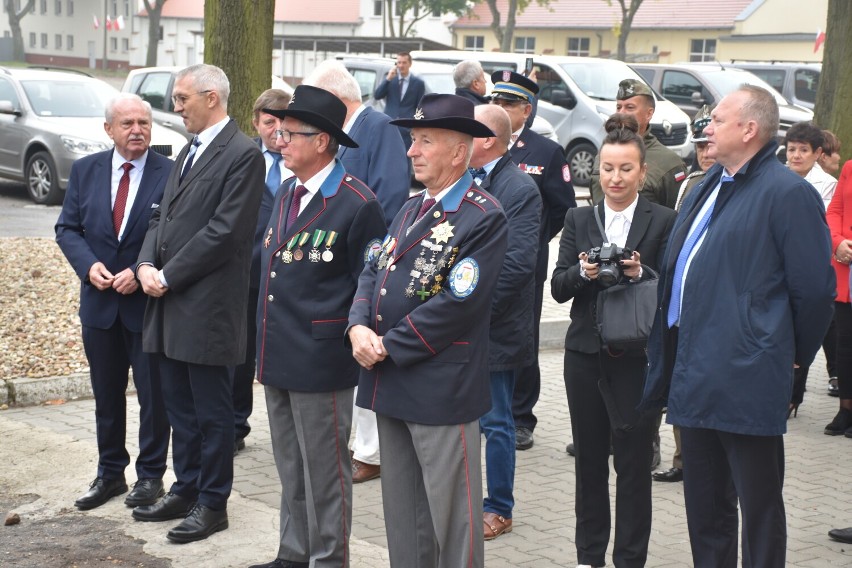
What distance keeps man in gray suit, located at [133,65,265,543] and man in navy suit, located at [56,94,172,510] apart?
28 centimetres

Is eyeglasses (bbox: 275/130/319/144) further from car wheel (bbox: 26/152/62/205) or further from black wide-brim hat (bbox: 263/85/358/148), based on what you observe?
car wheel (bbox: 26/152/62/205)

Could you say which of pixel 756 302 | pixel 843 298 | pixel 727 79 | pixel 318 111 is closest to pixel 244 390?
pixel 318 111

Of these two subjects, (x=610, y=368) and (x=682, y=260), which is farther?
(x=610, y=368)

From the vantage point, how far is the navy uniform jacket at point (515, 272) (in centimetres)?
542

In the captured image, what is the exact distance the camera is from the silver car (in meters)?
15.8

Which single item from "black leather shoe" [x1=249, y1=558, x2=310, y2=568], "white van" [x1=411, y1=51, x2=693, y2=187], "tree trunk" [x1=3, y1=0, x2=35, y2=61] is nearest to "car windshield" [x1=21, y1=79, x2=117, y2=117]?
"white van" [x1=411, y1=51, x2=693, y2=187]

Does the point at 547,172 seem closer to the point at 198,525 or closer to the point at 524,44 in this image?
the point at 198,525

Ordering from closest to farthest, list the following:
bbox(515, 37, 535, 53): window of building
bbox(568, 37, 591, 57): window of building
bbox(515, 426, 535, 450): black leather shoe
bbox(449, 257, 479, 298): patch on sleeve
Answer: bbox(449, 257, 479, 298): patch on sleeve < bbox(515, 426, 535, 450): black leather shoe < bbox(568, 37, 591, 57): window of building < bbox(515, 37, 535, 53): window of building

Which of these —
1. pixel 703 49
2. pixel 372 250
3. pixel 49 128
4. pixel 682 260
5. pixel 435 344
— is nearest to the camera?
pixel 435 344

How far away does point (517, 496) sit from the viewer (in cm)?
623

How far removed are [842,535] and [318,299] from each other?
2.74m

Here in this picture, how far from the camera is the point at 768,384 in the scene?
4.10 m

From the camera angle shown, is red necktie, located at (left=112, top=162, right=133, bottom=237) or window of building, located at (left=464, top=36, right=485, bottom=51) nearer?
red necktie, located at (left=112, top=162, right=133, bottom=237)

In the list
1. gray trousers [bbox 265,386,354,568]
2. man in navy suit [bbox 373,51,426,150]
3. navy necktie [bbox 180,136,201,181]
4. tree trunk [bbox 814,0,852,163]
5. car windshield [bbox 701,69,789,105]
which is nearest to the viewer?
gray trousers [bbox 265,386,354,568]
